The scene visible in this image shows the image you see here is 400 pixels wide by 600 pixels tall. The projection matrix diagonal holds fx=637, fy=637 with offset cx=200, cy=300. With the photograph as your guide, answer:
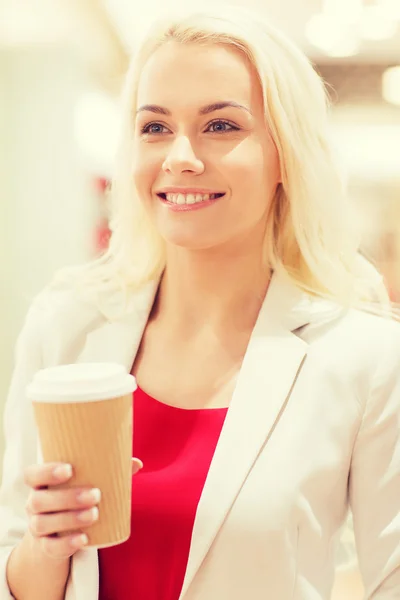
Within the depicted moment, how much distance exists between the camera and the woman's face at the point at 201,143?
106 cm

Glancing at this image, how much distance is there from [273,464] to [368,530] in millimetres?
205

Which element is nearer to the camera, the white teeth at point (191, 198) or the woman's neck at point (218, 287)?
the white teeth at point (191, 198)

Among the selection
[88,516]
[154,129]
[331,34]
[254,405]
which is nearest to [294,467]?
[254,405]

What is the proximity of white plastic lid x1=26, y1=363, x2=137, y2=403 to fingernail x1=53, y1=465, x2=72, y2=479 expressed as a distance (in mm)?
83

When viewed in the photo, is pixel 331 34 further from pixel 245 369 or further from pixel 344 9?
pixel 245 369

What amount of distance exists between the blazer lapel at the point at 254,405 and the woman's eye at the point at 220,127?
11.8 inches

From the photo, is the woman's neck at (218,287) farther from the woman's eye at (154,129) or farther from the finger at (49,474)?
the finger at (49,474)

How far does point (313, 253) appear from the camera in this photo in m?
1.24

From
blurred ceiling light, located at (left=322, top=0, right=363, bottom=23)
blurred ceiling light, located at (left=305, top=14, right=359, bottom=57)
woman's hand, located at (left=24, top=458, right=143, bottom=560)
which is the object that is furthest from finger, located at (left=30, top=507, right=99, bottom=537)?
blurred ceiling light, located at (left=322, top=0, right=363, bottom=23)

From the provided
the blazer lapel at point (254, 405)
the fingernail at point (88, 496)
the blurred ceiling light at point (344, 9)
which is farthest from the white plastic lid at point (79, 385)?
the blurred ceiling light at point (344, 9)

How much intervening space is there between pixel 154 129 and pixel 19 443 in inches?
24.4

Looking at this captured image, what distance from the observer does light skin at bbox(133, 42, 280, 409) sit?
1.06 metres

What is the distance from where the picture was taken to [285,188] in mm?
1209

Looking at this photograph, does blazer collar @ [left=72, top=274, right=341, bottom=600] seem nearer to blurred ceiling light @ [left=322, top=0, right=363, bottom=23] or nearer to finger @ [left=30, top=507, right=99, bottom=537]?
finger @ [left=30, top=507, right=99, bottom=537]
